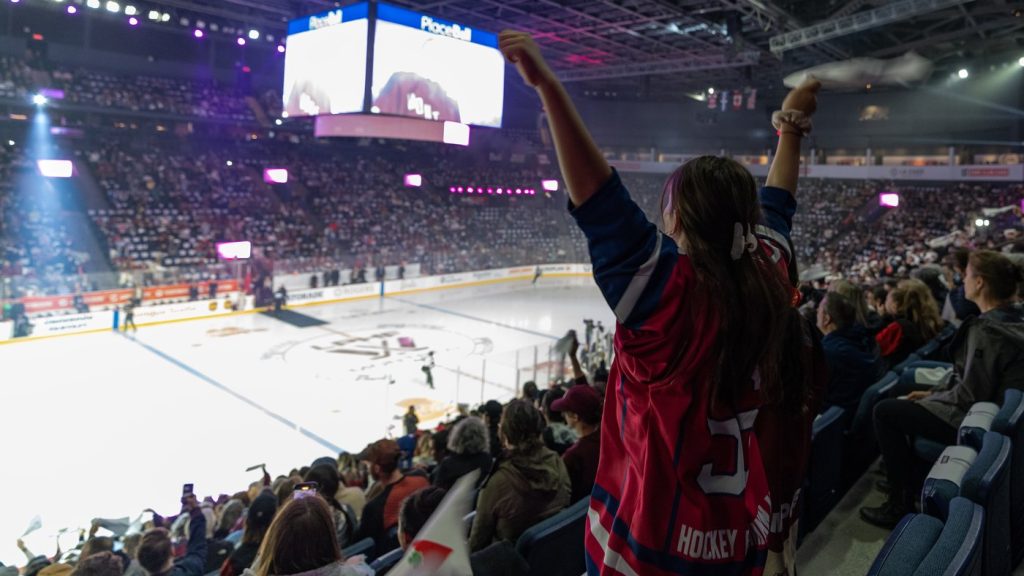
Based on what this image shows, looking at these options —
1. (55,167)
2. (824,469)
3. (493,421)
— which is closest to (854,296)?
(824,469)

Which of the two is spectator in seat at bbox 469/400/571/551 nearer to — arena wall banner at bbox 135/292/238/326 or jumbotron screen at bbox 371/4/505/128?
jumbotron screen at bbox 371/4/505/128

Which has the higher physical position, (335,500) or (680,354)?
(680,354)

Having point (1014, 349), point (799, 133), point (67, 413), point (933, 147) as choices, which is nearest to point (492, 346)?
point (67, 413)

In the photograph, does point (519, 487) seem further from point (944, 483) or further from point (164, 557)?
point (164, 557)

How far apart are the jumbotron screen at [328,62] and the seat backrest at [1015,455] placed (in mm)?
11414

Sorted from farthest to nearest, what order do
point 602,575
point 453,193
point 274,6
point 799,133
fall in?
point 453,193
point 274,6
point 799,133
point 602,575

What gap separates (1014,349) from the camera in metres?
2.86

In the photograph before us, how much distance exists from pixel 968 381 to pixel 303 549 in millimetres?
2811

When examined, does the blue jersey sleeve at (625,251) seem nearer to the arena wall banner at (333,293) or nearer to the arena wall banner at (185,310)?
the arena wall banner at (185,310)

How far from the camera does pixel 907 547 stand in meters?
1.57

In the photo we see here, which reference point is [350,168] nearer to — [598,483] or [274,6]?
[274,6]

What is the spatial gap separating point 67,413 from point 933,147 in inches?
1105

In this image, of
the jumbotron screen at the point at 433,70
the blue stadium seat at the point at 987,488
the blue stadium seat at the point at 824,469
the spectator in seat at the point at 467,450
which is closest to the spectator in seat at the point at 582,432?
the spectator in seat at the point at 467,450

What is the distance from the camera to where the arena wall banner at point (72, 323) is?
50.0 feet
